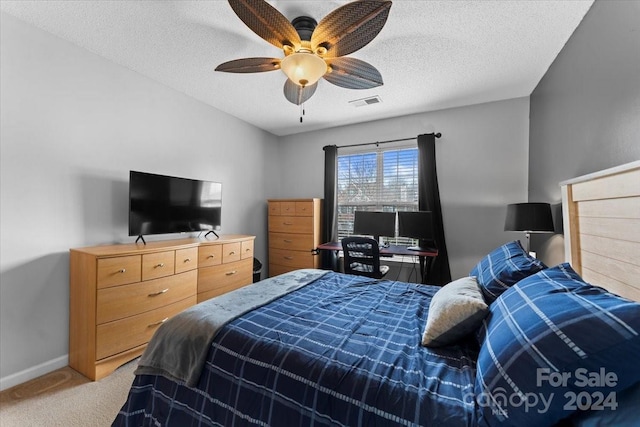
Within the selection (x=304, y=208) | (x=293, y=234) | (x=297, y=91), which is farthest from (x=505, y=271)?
(x=293, y=234)

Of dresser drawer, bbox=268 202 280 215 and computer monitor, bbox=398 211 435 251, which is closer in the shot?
computer monitor, bbox=398 211 435 251

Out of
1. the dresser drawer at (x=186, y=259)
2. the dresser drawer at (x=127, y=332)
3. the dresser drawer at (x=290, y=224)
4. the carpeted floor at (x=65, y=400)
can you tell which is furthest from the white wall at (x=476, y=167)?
the carpeted floor at (x=65, y=400)

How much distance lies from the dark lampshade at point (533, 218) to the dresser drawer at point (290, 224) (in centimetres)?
248

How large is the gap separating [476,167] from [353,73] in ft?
7.39

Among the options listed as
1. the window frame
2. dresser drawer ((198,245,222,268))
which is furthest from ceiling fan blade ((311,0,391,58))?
the window frame

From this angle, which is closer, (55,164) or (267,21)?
(267,21)

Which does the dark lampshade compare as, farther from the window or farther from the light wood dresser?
the light wood dresser

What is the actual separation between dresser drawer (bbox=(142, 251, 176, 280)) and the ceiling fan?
1.64m

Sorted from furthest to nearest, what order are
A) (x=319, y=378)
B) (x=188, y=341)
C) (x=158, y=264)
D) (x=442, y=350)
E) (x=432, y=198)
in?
(x=432, y=198)
(x=158, y=264)
(x=188, y=341)
(x=442, y=350)
(x=319, y=378)

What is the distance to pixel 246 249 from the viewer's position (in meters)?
3.26

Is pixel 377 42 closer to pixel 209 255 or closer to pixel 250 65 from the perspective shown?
pixel 250 65

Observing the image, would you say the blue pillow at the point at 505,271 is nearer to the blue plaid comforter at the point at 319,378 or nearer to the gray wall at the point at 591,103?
the blue plaid comforter at the point at 319,378

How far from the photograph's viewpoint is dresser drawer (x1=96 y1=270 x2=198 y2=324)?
1933 mm

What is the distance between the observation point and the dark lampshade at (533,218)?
6.99ft
